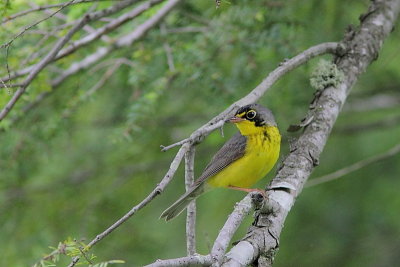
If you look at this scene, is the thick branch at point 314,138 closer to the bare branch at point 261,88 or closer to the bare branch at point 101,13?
the bare branch at point 261,88

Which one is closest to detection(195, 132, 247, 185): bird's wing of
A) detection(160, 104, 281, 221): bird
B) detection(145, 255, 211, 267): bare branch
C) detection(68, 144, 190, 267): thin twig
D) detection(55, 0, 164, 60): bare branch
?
detection(160, 104, 281, 221): bird

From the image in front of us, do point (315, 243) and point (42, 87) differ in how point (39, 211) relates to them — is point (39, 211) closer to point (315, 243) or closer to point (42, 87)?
point (42, 87)

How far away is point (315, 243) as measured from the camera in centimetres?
743

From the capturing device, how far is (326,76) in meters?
5.00

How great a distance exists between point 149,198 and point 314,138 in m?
2.03

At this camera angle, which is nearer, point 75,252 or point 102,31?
point 75,252

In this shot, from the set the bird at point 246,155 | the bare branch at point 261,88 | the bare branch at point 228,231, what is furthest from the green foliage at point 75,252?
the bird at point 246,155

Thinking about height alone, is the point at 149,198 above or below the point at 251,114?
below

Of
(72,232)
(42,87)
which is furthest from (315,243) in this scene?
(42,87)

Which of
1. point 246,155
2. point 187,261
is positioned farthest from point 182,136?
point 187,261

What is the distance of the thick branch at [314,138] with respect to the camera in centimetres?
352

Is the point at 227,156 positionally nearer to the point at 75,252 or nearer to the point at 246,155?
the point at 246,155

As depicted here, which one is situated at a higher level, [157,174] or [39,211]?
[157,174]

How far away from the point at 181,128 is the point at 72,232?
1.99 metres
